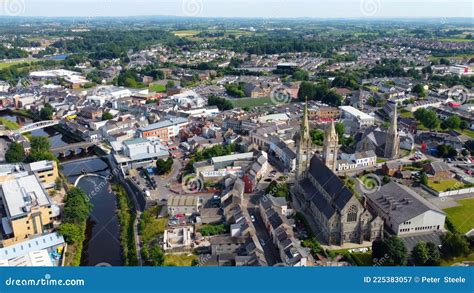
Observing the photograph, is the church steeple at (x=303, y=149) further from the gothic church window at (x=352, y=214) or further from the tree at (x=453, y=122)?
the tree at (x=453, y=122)

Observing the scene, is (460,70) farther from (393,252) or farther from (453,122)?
(393,252)

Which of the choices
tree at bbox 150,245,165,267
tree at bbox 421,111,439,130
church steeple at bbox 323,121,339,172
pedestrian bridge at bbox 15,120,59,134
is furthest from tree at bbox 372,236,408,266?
pedestrian bridge at bbox 15,120,59,134

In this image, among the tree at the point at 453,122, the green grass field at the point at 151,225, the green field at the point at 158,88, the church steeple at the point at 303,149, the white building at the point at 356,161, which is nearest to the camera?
the green grass field at the point at 151,225

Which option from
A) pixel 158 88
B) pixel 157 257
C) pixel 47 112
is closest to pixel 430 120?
pixel 157 257

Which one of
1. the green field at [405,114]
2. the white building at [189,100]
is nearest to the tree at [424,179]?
the green field at [405,114]

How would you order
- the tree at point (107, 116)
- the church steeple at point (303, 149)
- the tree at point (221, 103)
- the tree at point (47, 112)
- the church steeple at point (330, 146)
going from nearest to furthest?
the church steeple at point (303, 149) < the church steeple at point (330, 146) < the tree at point (107, 116) < the tree at point (47, 112) < the tree at point (221, 103)

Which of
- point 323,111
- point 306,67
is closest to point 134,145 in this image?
point 323,111
